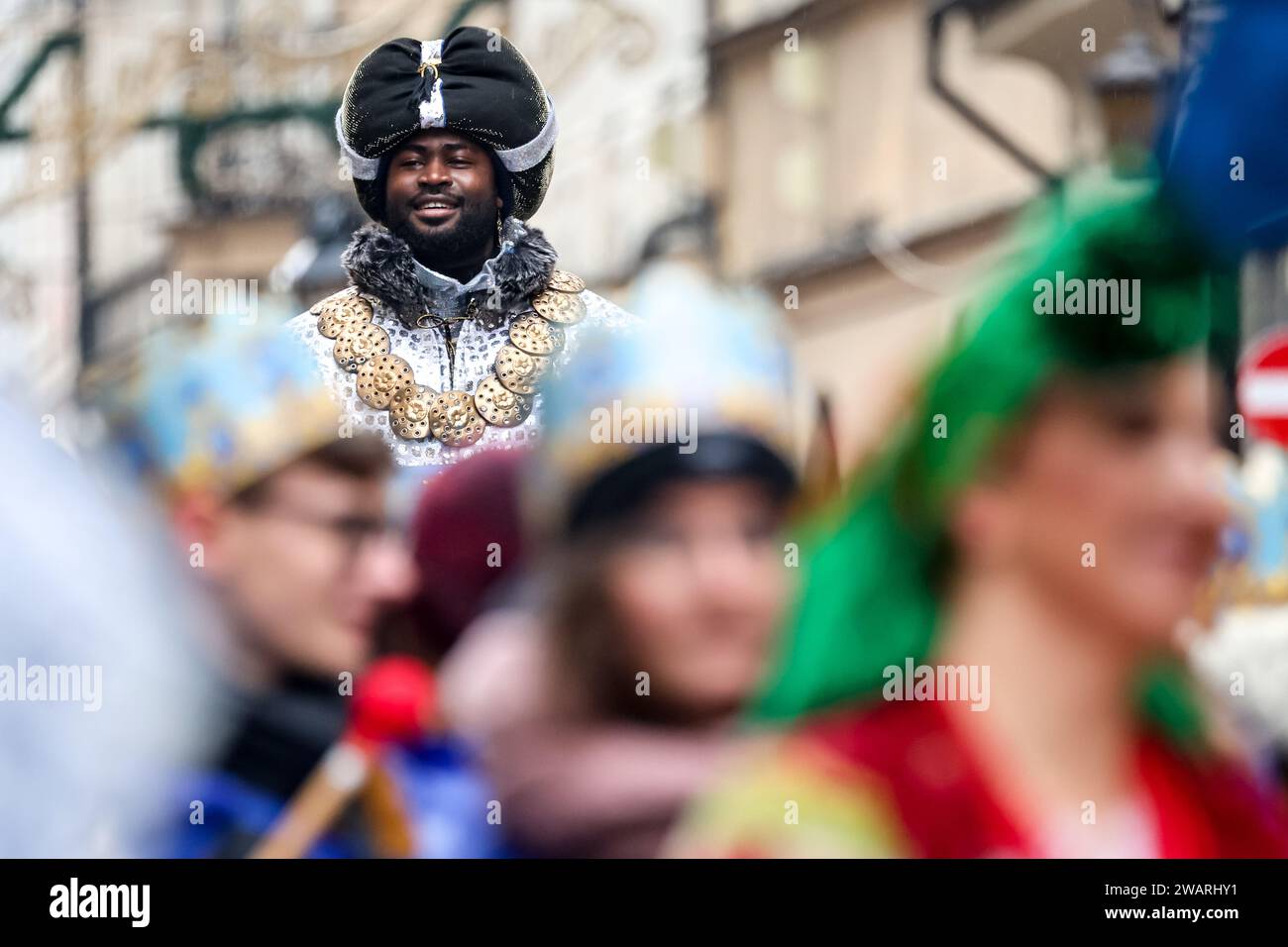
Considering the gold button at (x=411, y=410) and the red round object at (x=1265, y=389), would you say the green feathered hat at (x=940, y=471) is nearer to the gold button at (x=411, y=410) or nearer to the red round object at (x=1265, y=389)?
the red round object at (x=1265, y=389)

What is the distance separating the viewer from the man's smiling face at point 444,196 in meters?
2.44

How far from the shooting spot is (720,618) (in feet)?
5.68

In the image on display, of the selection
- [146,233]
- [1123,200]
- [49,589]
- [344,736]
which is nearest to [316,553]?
[344,736]

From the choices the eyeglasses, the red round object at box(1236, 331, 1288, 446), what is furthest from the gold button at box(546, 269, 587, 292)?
the red round object at box(1236, 331, 1288, 446)

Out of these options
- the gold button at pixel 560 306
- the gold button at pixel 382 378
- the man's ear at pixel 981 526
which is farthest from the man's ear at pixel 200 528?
the man's ear at pixel 981 526

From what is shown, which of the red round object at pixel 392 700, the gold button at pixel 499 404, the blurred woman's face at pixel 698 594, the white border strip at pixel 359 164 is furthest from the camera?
the white border strip at pixel 359 164

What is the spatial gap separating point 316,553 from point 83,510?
0.31 metres

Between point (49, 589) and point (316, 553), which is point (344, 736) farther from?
point (49, 589)

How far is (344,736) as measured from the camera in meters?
2.05

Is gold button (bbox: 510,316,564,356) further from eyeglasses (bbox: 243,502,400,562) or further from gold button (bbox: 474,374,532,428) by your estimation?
eyeglasses (bbox: 243,502,400,562)

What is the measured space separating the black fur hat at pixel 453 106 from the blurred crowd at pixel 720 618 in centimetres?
43

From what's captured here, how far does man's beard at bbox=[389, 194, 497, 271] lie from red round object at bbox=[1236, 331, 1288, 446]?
953 millimetres

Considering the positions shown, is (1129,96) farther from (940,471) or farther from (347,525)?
(347,525)

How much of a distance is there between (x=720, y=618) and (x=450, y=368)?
0.80 m
